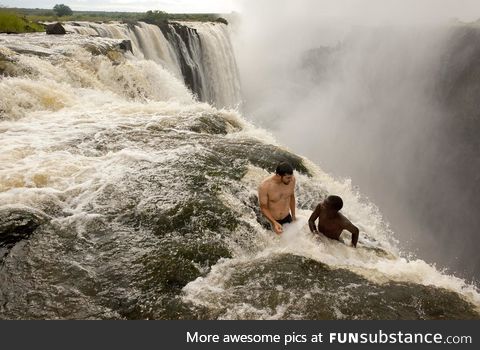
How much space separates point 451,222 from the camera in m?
19.7

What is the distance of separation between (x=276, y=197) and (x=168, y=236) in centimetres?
149

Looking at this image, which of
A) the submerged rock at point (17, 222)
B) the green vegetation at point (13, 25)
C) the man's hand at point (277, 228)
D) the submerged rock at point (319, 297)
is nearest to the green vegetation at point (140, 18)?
the green vegetation at point (13, 25)

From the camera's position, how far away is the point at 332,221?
494 centimetres

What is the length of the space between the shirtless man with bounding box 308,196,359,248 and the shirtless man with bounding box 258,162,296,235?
40cm

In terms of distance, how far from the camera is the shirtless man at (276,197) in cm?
499

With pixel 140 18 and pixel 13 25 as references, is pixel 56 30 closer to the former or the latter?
pixel 13 25

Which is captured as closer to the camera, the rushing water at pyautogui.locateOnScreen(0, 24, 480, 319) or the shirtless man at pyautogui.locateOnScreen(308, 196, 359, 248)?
the rushing water at pyautogui.locateOnScreen(0, 24, 480, 319)

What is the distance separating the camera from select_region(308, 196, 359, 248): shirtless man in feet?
15.9

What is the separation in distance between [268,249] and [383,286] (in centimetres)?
140

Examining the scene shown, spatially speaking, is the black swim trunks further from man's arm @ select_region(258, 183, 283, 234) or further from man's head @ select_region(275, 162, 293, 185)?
man's head @ select_region(275, 162, 293, 185)

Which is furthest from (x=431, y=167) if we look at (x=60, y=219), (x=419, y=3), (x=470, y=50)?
(x=60, y=219)

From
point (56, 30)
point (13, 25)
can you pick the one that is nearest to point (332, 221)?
point (56, 30)

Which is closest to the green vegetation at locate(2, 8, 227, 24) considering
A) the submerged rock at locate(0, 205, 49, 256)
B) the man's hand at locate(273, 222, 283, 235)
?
the submerged rock at locate(0, 205, 49, 256)

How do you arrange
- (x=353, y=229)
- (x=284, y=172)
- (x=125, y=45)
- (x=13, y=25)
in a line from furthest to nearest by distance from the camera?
(x=13, y=25)
(x=125, y=45)
(x=353, y=229)
(x=284, y=172)
